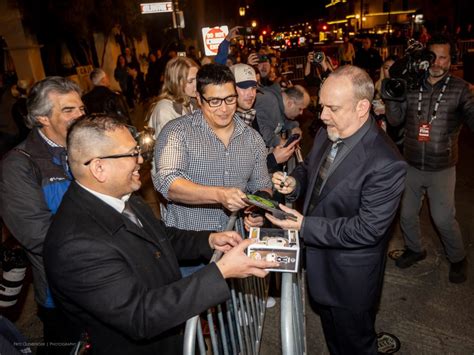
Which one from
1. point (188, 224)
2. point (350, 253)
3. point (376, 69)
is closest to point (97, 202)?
point (188, 224)

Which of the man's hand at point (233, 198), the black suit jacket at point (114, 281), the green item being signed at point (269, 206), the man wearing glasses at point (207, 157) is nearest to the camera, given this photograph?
the black suit jacket at point (114, 281)

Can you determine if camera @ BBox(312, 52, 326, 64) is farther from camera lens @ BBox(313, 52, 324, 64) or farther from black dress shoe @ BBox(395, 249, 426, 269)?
black dress shoe @ BBox(395, 249, 426, 269)

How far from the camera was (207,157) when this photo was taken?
115 inches

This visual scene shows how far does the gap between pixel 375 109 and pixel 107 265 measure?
15.7 feet

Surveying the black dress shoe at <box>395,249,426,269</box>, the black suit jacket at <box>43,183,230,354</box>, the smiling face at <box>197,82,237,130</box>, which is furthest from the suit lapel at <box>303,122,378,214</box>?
the black dress shoe at <box>395,249,426,269</box>

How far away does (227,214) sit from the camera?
10.2 feet

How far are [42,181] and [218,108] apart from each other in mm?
1395

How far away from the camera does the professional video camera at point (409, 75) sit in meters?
3.82

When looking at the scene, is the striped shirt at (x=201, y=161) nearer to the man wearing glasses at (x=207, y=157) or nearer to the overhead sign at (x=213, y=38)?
the man wearing glasses at (x=207, y=157)

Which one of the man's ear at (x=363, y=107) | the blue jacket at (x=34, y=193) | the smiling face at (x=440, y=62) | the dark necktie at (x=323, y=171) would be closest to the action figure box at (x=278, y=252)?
the dark necktie at (x=323, y=171)

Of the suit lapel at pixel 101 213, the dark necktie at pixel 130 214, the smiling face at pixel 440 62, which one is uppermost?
the smiling face at pixel 440 62

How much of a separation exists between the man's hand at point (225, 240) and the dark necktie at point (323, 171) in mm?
704

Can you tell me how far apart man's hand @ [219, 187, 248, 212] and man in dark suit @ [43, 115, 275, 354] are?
547 mm

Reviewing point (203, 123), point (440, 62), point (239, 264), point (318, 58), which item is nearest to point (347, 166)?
point (239, 264)
